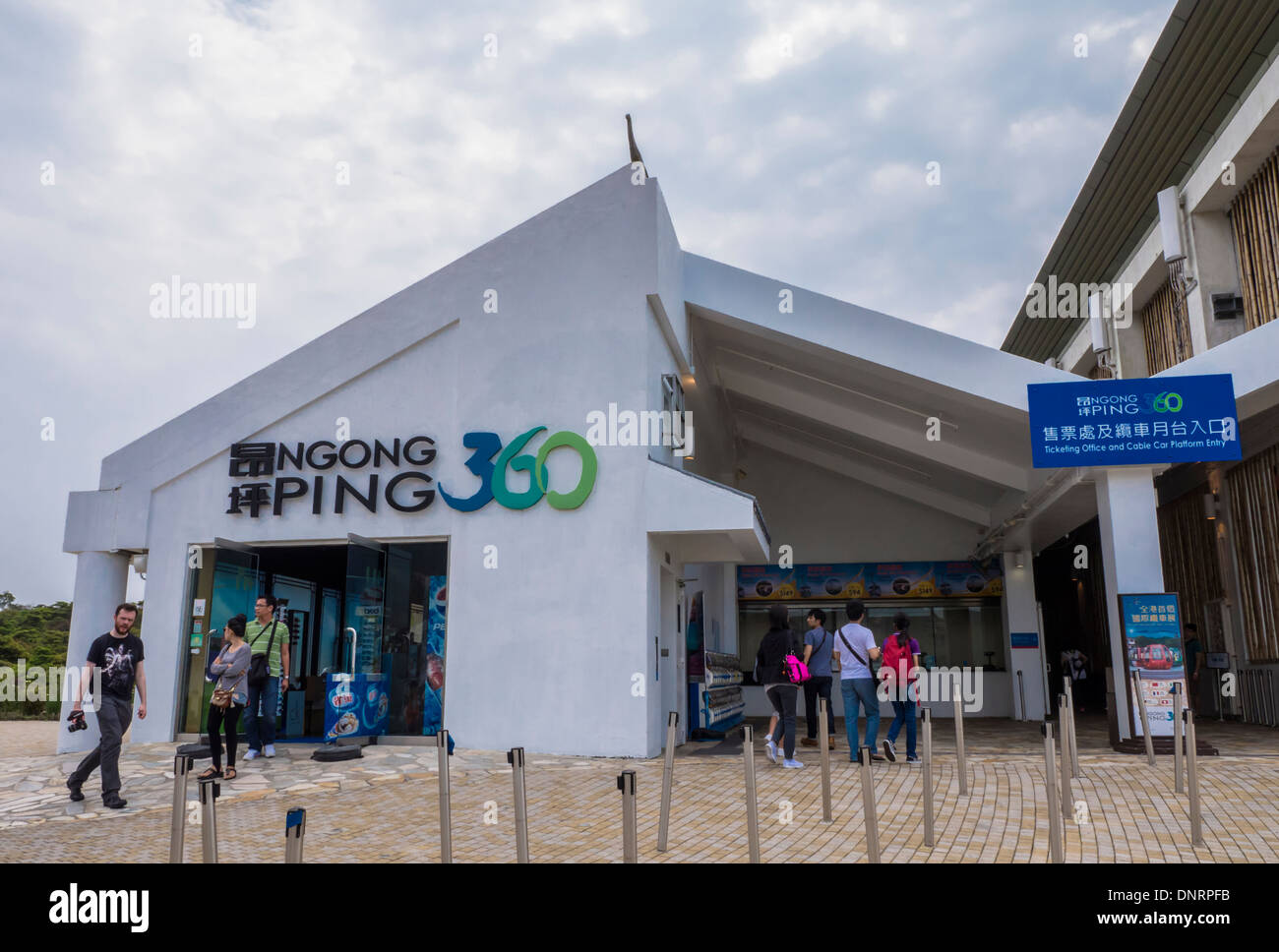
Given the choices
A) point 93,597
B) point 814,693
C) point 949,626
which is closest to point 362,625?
point 93,597

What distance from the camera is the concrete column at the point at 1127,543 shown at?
10.6 metres

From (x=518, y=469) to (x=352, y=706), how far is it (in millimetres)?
3496

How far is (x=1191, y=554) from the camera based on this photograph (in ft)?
56.8

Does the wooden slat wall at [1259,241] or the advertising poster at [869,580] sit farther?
the advertising poster at [869,580]

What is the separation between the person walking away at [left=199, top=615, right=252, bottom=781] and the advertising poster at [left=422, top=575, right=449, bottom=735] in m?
2.83

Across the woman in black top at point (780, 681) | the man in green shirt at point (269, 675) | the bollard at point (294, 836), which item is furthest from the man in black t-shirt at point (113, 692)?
the woman in black top at point (780, 681)

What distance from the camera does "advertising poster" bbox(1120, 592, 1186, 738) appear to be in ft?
33.3

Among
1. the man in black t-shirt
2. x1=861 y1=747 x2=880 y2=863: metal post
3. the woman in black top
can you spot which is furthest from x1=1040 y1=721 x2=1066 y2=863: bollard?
A: the man in black t-shirt

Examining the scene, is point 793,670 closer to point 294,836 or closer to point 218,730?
point 218,730

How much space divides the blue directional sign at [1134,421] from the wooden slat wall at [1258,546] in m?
5.00

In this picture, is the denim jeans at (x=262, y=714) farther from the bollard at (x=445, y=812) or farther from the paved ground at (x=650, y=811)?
the bollard at (x=445, y=812)

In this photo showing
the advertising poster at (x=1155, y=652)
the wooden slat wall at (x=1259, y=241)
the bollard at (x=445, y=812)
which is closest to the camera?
the bollard at (x=445, y=812)

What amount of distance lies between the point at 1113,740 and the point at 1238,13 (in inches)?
412

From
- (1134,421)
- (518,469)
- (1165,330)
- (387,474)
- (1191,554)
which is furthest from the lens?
(1165,330)
